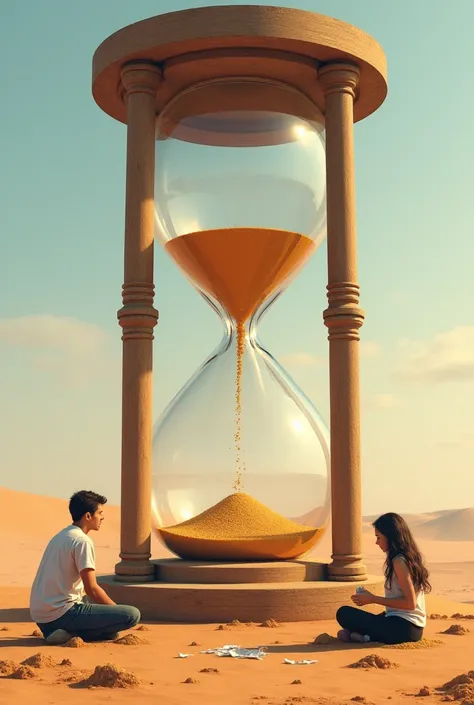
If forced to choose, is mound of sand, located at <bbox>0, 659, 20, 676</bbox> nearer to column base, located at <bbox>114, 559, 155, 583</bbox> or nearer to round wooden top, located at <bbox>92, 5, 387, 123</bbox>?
column base, located at <bbox>114, 559, 155, 583</bbox>

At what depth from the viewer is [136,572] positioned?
26.7 feet

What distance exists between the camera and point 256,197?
325 inches

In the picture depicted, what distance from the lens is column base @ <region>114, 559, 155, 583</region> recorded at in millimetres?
8133

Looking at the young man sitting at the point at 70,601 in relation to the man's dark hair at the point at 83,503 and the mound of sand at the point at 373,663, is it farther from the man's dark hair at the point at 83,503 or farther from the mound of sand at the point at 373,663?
the mound of sand at the point at 373,663

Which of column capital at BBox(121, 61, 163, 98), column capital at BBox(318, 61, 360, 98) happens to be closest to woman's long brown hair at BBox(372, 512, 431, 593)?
column capital at BBox(318, 61, 360, 98)

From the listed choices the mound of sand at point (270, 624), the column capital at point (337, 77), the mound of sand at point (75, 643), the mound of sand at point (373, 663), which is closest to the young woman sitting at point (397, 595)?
the mound of sand at point (373, 663)

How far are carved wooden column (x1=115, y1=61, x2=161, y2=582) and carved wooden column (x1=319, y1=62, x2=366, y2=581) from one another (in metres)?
1.53

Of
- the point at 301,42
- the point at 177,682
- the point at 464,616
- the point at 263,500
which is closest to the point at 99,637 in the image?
the point at 177,682

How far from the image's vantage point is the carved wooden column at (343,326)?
8.23 metres

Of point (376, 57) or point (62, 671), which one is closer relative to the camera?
point (62, 671)

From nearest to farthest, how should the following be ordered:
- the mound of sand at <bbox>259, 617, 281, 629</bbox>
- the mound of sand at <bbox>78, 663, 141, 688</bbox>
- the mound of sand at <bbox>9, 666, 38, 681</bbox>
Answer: the mound of sand at <bbox>78, 663, 141, 688</bbox> → the mound of sand at <bbox>9, 666, 38, 681</bbox> → the mound of sand at <bbox>259, 617, 281, 629</bbox>

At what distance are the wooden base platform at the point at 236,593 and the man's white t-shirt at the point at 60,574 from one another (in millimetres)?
1320

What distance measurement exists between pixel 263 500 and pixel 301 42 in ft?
12.7

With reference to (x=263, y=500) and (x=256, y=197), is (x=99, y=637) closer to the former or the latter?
(x=263, y=500)
